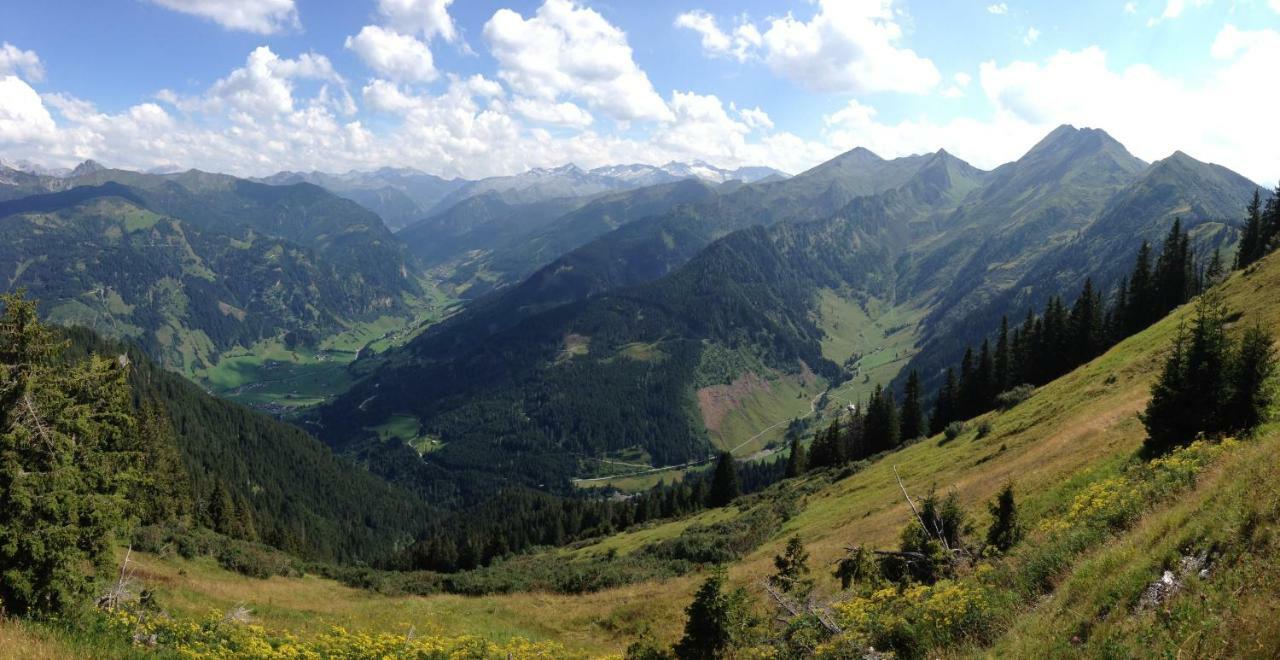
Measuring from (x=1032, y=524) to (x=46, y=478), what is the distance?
122ft

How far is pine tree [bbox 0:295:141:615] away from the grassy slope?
829cm

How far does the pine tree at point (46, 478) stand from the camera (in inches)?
763

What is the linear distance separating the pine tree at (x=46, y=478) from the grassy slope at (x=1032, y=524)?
27.2 ft

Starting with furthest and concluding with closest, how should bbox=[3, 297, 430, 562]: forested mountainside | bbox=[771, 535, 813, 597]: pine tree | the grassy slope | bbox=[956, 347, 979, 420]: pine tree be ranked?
bbox=[956, 347, 979, 420]: pine tree → bbox=[771, 535, 813, 597]: pine tree → bbox=[3, 297, 430, 562]: forested mountainside → the grassy slope

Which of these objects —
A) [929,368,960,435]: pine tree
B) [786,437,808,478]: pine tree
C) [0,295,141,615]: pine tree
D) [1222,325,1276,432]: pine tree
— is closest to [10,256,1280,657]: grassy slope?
[1222,325,1276,432]: pine tree

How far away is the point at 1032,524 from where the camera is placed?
84.5 ft

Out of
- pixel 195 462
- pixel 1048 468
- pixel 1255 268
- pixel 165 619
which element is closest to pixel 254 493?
pixel 195 462

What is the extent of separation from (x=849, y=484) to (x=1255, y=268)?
165ft

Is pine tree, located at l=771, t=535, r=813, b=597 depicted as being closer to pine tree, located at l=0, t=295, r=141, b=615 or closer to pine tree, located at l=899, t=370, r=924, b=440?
pine tree, located at l=0, t=295, r=141, b=615

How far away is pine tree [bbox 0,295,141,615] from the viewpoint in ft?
63.6

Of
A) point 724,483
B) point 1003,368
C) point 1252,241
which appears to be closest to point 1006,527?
point 724,483

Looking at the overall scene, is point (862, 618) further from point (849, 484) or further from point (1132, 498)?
point (849, 484)

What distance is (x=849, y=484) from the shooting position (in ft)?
→ 211

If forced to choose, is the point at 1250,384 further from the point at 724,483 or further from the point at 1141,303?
the point at 1141,303
